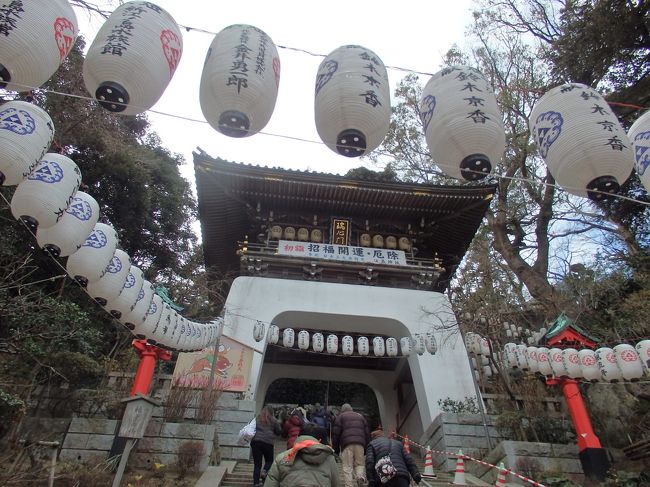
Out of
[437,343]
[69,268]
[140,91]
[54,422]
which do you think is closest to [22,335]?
[54,422]

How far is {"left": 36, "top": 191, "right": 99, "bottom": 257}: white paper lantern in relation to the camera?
4.20m

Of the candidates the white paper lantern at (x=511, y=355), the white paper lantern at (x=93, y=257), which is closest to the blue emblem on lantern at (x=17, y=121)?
the white paper lantern at (x=93, y=257)

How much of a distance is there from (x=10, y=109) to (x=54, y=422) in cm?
622

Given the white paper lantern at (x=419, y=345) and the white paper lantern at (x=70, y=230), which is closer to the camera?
the white paper lantern at (x=70, y=230)

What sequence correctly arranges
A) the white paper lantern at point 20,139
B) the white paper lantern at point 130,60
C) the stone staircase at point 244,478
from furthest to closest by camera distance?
1. the stone staircase at point 244,478
2. the white paper lantern at point 130,60
3. the white paper lantern at point 20,139

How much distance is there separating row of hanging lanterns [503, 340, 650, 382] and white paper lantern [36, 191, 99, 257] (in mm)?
7750

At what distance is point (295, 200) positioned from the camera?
12.8 metres

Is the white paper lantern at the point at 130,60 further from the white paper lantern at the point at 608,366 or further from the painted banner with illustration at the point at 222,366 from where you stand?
the white paper lantern at the point at 608,366

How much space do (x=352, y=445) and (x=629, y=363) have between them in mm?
4907

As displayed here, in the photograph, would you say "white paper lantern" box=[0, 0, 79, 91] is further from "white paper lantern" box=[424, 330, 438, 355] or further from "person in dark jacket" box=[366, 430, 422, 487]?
"white paper lantern" box=[424, 330, 438, 355]

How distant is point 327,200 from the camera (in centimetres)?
1270

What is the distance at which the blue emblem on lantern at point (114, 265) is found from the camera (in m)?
5.43

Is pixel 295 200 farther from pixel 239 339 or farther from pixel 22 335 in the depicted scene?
pixel 22 335

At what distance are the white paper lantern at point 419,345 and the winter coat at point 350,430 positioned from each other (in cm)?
472
